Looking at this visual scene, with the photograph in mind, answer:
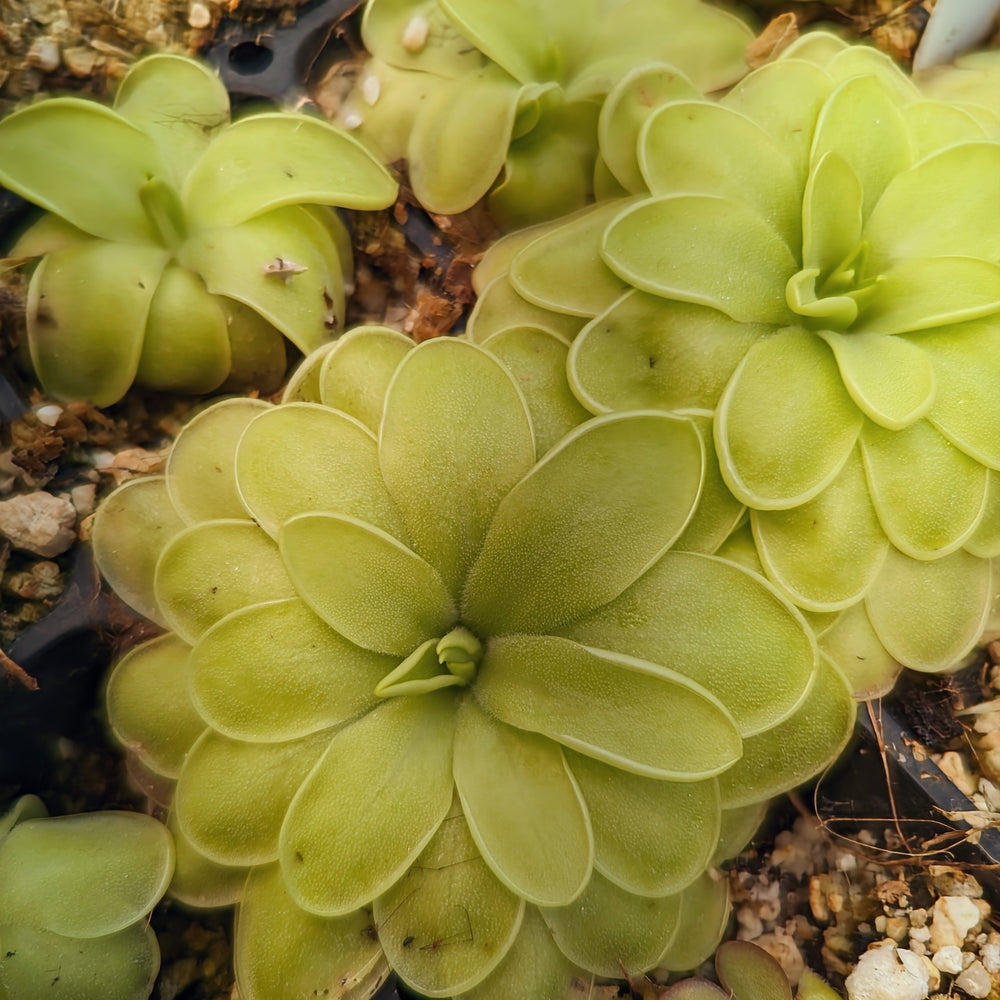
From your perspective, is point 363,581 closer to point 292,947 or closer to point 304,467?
point 304,467

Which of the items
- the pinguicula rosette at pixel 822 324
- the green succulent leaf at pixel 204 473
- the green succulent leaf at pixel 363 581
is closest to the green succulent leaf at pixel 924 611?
the pinguicula rosette at pixel 822 324

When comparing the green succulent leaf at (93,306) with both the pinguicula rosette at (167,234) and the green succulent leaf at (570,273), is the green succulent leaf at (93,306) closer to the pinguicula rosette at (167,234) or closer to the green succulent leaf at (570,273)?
the pinguicula rosette at (167,234)

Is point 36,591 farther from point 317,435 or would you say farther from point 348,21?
point 348,21

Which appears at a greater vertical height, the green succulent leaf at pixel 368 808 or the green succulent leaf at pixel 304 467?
the green succulent leaf at pixel 304 467

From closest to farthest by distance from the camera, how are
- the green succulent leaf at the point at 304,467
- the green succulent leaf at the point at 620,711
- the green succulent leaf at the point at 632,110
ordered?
the green succulent leaf at the point at 620,711, the green succulent leaf at the point at 304,467, the green succulent leaf at the point at 632,110

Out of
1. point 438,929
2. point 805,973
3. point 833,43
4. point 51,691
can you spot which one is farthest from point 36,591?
point 833,43
